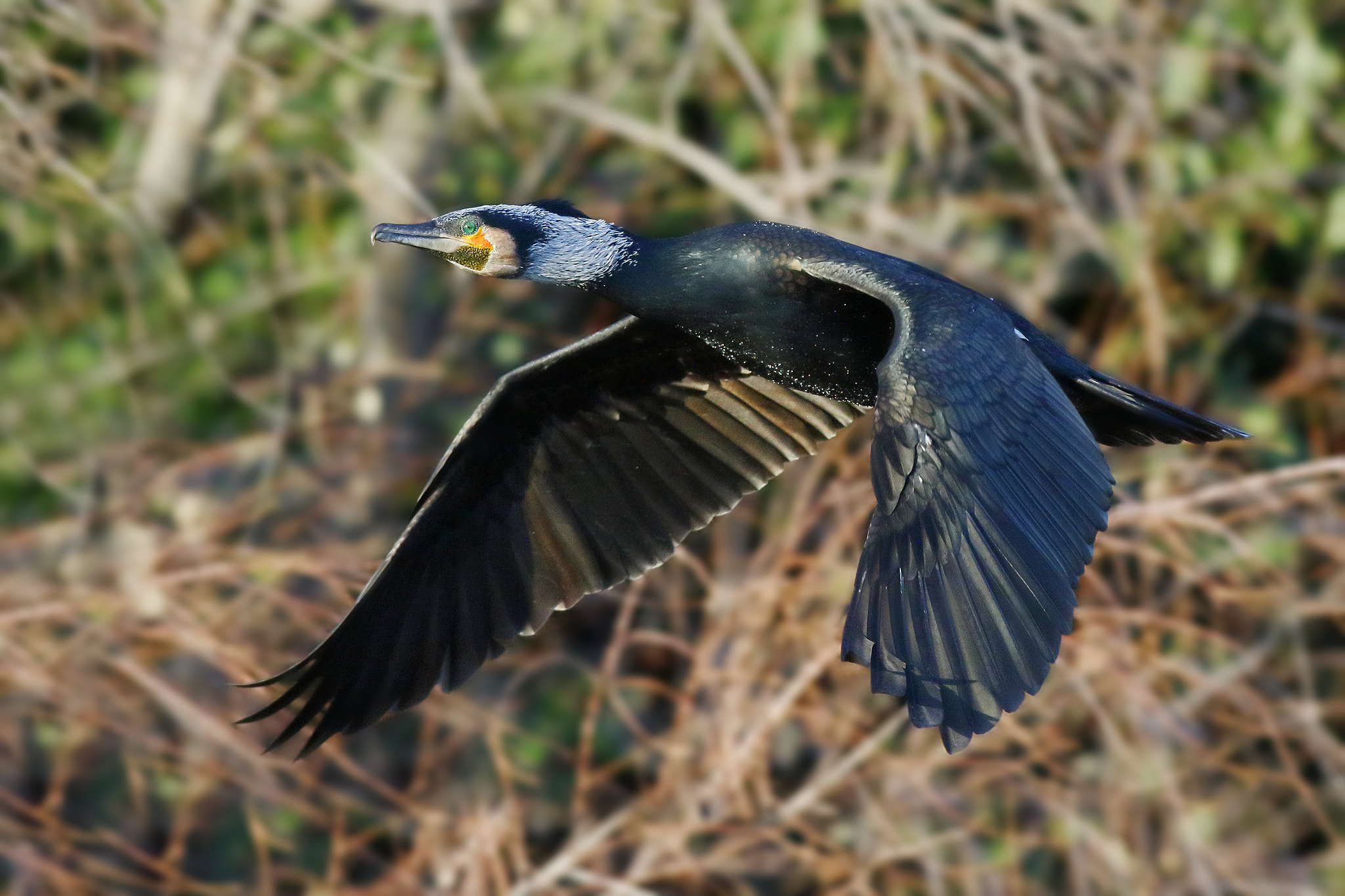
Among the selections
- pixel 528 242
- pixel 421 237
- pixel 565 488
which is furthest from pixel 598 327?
pixel 421 237

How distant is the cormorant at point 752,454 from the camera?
318 cm

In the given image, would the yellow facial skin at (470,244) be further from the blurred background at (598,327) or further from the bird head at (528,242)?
the blurred background at (598,327)

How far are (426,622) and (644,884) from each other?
1.22 meters

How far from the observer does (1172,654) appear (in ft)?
21.1

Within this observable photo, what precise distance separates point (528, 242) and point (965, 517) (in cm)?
138

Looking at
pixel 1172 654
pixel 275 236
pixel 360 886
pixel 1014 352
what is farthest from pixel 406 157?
pixel 1014 352

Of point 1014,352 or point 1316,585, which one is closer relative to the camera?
point 1014,352

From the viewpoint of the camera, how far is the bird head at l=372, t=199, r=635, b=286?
13.4 ft

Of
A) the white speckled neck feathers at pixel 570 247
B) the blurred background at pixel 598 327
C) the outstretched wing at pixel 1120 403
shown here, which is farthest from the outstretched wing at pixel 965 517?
the blurred background at pixel 598 327

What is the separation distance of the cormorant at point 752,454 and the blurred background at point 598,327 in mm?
324

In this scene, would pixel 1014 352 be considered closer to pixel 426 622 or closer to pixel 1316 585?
pixel 426 622

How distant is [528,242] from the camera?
165 inches

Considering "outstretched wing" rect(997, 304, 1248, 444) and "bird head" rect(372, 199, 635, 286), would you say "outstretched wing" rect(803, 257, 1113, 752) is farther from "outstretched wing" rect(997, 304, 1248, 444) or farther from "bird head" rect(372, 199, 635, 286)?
"bird head" rect(372, 199, 635, 286)

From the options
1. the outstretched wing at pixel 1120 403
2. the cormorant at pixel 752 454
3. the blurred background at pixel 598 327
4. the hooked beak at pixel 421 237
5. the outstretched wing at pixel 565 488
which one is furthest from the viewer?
the blurred background at pixel 598 327
